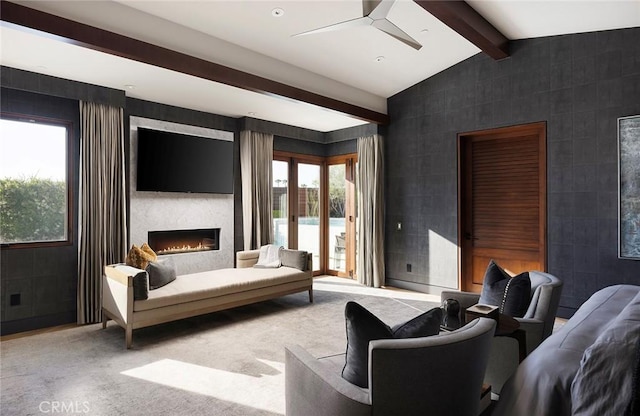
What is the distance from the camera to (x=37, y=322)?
401 centimetres

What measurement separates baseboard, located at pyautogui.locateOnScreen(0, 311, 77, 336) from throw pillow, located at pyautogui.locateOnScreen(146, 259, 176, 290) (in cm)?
120

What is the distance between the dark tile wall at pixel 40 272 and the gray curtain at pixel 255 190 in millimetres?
2260

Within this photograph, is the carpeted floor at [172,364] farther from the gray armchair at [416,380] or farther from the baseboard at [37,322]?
the gray armchair at [416,380]

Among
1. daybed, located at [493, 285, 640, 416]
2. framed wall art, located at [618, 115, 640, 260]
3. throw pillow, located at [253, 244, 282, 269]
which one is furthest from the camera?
throw pillow, located at [253, 244, 282, 269]

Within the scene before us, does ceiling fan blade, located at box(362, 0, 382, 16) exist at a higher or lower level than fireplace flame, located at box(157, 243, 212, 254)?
higher

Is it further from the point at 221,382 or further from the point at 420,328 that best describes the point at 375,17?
the point at 221,382

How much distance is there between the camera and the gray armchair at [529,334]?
2436mm

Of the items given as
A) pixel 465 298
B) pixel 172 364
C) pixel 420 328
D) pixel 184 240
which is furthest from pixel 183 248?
pixel 420 328

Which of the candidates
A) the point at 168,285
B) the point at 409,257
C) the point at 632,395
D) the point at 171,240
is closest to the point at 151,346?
the point at 168,285

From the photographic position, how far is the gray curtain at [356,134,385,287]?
613cm

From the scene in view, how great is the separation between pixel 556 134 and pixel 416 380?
166 inches

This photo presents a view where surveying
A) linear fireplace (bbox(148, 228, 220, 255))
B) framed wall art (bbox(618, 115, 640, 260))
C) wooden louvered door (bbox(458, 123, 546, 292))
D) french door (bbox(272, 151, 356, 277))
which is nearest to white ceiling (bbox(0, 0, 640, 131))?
framed wall art (bbox(618, 115, 640, 260))

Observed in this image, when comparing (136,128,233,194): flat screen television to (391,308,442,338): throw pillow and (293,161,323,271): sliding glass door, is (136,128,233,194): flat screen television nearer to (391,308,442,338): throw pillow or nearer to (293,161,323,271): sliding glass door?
(293,161,323,271): sliding glass door

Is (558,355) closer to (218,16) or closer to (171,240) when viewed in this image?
(218,16)
